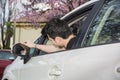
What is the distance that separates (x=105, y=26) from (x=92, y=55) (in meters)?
0.46

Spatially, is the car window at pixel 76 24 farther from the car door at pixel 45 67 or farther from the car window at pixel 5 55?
the car window at pixel 5 55

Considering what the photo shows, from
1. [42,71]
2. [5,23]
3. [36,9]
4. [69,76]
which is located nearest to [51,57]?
[42,71]

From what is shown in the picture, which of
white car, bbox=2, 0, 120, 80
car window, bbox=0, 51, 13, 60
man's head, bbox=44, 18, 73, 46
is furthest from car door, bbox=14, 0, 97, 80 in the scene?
car window, bbox=0, 51, 13, 60

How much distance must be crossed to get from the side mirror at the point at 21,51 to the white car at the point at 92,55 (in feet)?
1.03

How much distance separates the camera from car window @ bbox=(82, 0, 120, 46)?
3.46m

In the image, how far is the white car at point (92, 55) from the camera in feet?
10.2

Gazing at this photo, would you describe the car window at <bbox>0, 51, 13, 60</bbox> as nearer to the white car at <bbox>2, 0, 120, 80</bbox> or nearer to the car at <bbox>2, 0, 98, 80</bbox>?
the car at <bbox>2, 0, 98, 80</bbox>

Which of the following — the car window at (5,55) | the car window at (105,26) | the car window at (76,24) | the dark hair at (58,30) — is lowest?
the car window at (5,55)

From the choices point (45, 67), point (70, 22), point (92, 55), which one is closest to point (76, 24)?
point (70, 22)

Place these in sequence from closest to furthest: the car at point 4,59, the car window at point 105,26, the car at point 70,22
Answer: the car window at point 105,26, the car at point 70,22, the car at point 4,59

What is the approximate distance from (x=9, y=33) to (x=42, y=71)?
152 feet

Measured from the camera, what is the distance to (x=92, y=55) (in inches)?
128

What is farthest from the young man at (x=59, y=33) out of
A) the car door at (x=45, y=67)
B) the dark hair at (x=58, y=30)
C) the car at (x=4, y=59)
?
the car at (x=4, y=59)

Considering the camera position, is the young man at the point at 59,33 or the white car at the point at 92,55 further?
the young man at the point at 59,33
